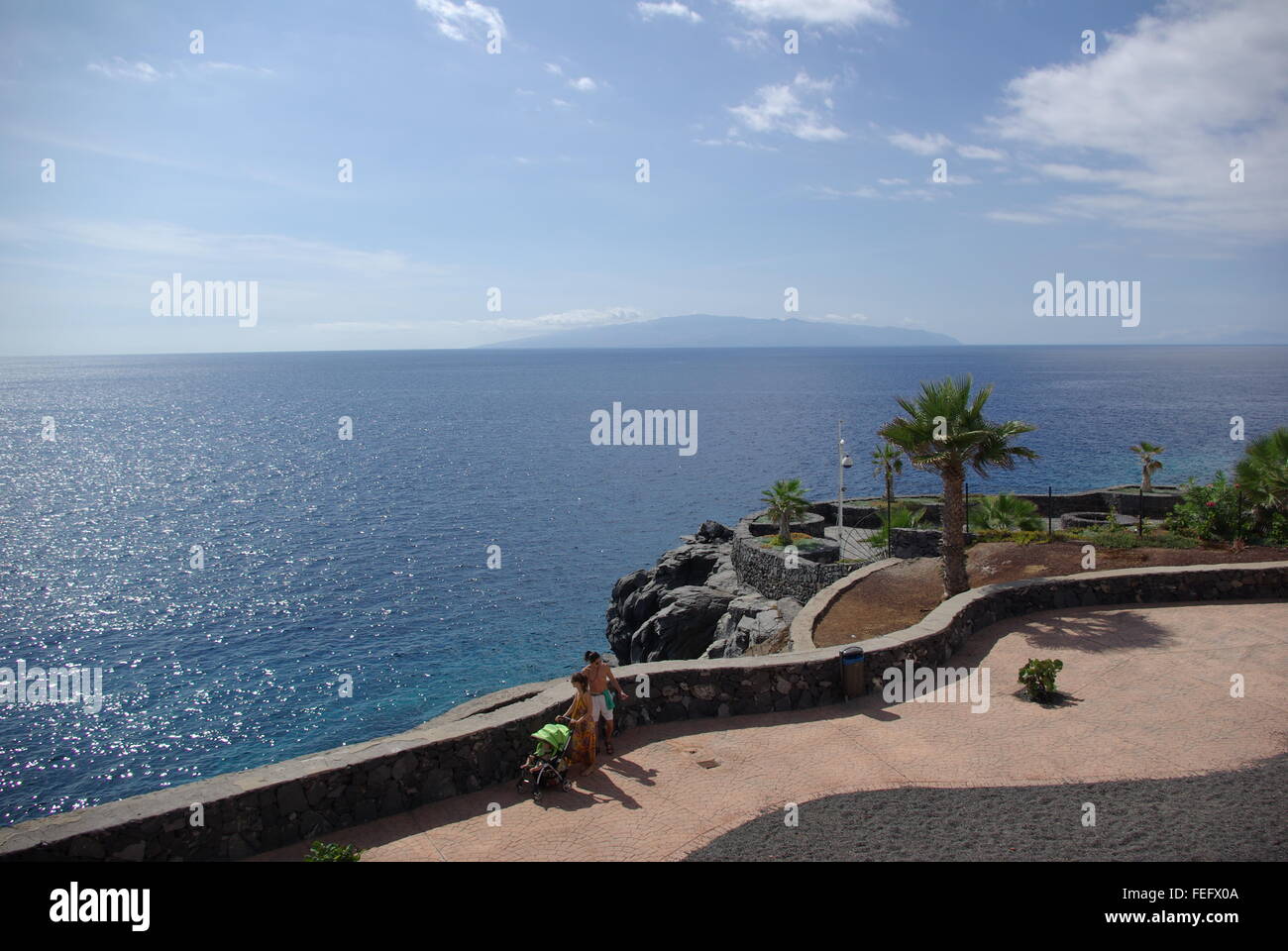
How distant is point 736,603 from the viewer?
30.5 m

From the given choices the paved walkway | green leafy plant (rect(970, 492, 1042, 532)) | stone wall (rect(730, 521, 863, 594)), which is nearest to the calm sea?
stone wall (rect(730, 521, 863, 594))

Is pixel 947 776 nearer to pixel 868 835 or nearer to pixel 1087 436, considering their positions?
pixel 868 835

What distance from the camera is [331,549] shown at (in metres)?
48.7

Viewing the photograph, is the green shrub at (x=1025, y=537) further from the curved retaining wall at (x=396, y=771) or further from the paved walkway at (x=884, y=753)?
the curved retaining wall at (x=396, y=771)

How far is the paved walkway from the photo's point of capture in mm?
8195

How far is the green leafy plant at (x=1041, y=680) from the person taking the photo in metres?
11.7

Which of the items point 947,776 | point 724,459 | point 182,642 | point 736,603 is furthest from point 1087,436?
point 947,776

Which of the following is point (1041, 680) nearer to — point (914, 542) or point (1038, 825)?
point (1038, 825)

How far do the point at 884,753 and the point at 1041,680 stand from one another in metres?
3.18

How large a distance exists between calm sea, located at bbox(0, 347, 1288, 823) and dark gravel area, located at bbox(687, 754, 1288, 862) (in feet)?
69.9

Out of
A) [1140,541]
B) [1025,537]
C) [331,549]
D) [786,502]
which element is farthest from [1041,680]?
[331,549]

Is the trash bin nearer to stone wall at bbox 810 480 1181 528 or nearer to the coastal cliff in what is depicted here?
the coastal cliff

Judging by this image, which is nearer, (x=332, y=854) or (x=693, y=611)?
(x=332, y=854)
